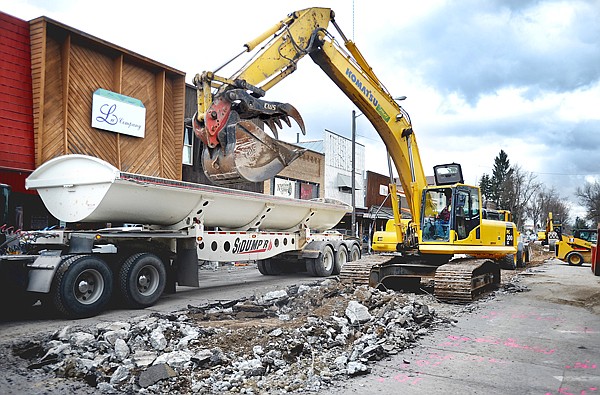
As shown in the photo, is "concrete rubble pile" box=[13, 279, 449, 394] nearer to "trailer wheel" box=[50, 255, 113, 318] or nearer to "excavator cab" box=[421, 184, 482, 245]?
"trailer wheel" box=[50, 255, 113, 318]

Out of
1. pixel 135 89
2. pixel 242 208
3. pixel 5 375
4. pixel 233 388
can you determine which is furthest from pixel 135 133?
pixel 233 388

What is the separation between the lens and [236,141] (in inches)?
336

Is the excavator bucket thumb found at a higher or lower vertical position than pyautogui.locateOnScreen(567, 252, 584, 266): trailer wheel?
higher

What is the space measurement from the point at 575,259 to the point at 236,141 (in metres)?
22.6

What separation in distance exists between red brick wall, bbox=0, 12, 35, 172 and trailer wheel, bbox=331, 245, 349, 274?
9516mm

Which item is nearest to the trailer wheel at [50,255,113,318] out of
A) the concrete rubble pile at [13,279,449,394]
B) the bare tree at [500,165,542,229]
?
the concrete rubble pile at [13,279,449,394]

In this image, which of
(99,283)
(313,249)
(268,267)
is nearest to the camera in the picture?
(99,283)

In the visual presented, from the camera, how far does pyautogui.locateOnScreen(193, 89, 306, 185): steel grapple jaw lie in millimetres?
8422

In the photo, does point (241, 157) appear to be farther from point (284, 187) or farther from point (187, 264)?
point (284, 187)

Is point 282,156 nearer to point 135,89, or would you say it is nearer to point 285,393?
point 285,393

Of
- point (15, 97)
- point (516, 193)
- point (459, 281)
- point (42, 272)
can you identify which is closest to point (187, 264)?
point (42, 272)

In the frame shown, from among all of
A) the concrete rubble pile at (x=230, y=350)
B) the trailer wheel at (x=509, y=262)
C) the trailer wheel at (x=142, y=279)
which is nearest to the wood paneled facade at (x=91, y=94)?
the trailer wheel at (x=142, y=279)

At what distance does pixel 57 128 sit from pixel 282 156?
7965 mm

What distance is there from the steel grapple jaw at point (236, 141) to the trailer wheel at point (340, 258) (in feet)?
27.0
